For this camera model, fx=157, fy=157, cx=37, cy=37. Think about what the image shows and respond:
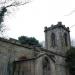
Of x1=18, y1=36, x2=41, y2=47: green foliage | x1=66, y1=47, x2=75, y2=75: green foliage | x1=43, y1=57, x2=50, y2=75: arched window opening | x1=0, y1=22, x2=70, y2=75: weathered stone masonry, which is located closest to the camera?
x1=0, y1=22, x2=70, y2=75: weathered stone masonry

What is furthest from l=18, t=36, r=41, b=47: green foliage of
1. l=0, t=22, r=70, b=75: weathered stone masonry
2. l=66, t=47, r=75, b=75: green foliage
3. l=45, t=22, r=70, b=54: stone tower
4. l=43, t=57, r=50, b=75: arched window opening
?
l=43, t=57, r=50, b=75: arched window opening

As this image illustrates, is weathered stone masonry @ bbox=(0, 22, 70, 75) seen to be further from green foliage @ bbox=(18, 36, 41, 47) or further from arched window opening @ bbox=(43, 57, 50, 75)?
green foliage @ bbox=(18, 36, 41, 47)

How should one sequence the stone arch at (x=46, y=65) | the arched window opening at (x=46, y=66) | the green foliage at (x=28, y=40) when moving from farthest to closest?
the green foliage at (x=28, y=40), the arched window opening at (x=46, y=66), the stone arch at (x=46, y=65)

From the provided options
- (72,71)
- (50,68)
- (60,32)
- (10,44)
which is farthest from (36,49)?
(60,32)

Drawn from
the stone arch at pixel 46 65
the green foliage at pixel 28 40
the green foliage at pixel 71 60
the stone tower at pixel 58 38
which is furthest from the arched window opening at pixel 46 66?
the green foliage at pixel 28 40

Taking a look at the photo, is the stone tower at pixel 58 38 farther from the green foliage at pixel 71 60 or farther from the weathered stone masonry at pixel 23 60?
the weathered stone masonry at pixel 23 60

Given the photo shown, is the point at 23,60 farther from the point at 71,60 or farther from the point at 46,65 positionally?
the point at 71,60

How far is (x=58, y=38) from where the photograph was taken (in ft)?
103

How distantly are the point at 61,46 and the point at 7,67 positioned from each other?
620 inches

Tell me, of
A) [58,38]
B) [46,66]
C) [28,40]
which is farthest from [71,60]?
[28,40]

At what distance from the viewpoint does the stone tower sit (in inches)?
1222

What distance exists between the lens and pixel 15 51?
61.5 feet

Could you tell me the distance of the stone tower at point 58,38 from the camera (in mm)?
31031

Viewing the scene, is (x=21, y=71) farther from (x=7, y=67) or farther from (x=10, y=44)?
(x=10, y=44)
